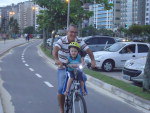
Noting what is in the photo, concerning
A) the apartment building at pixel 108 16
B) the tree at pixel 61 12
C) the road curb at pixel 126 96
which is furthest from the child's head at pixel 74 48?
the apartment building at pixel 108 16

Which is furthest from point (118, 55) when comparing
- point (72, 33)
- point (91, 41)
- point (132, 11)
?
point (132, 11)

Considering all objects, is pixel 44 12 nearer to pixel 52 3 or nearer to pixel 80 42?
pixel 52 3

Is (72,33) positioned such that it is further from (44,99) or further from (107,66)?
(107,66)

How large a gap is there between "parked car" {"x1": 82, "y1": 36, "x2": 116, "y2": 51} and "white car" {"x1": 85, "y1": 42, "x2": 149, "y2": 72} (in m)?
5.49

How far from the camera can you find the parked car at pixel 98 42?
22.6 m

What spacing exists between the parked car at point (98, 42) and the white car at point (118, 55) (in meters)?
5.49

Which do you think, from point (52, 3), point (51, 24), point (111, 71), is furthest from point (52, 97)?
point (51, 24)

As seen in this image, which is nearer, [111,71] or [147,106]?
[147,106]

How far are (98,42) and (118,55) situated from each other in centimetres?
630

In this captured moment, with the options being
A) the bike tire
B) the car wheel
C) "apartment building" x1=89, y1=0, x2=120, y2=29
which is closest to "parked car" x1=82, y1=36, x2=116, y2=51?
the car wheel

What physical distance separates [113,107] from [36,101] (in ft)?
6.52

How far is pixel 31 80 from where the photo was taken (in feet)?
41.4

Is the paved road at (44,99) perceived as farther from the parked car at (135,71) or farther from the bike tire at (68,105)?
the parked car at (135,71)

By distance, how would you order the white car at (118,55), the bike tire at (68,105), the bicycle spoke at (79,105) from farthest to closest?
1. the white car at (118,55)
2. the bike tire at (68,105)
3. the bicycle spoke at (79,105)
